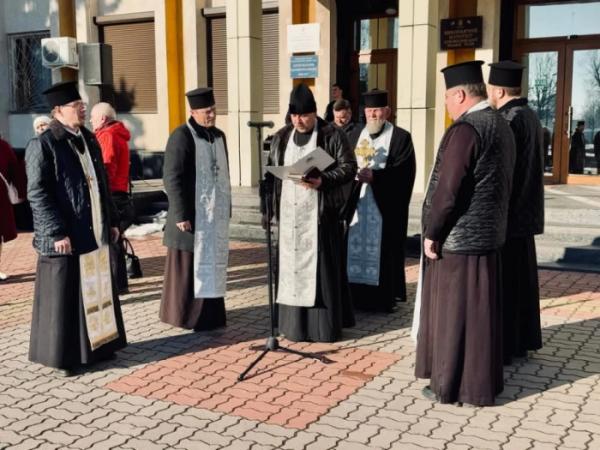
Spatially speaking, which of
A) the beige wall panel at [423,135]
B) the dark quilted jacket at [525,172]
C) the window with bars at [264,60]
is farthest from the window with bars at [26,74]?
the dark quilted jacket at [525,172]

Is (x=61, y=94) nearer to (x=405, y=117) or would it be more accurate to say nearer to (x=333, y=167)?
(x=333, y=167)

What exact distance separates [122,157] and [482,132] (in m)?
4.18

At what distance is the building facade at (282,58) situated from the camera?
39.2 ft

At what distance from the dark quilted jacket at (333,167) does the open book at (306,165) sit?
40 cm

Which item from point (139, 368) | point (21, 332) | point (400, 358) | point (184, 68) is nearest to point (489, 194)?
point (400, 358)

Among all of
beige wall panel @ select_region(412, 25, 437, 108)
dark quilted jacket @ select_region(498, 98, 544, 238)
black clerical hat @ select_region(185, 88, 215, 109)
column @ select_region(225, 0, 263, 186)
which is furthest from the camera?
column @ select_region(225, 0, 263, 186)

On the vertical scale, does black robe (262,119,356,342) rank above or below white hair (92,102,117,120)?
below

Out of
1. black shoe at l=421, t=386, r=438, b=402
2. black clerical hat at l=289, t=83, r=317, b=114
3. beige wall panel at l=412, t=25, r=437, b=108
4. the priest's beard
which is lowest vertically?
black shoe at l=421, t=386, r=438, b=402

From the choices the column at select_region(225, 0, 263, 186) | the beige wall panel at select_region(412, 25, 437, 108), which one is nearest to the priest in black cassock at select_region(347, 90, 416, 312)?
the beige wall panel at select_region(412, 25, 437, 108)

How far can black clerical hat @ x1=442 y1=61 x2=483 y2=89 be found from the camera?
411cm

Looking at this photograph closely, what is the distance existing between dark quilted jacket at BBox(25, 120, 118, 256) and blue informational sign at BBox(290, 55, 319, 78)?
363 inches

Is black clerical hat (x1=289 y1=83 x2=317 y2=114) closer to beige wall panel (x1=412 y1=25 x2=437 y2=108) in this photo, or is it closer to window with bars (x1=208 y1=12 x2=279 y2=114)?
beige wall panel (x1=412 y1=25 x2=437 y2=108)

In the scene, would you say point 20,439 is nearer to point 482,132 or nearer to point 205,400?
point 205,400

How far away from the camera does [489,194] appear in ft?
13.5
